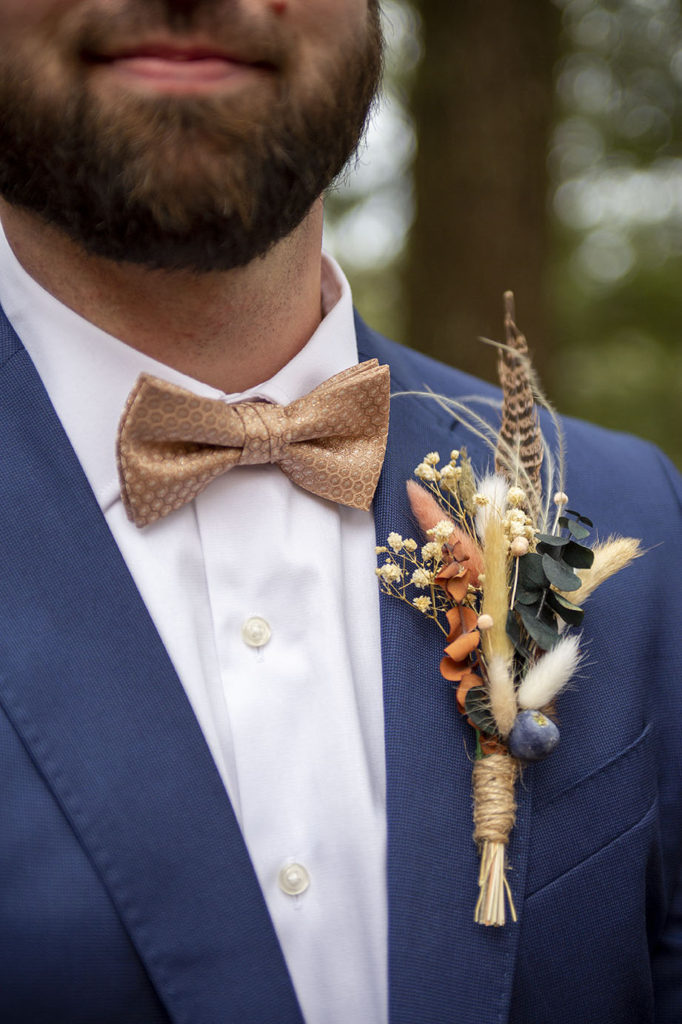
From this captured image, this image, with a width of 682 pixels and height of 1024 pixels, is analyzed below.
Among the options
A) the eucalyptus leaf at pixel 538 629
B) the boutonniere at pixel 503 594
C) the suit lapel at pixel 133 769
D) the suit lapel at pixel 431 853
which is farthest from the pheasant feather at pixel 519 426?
the suit lapel at pixel 133 769

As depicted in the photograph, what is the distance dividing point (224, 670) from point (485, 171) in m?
3.90

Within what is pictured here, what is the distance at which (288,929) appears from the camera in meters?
1.50

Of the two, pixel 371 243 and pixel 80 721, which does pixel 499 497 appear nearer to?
pixel 80 721

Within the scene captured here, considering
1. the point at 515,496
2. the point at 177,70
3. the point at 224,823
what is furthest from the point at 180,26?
the point at 224,823

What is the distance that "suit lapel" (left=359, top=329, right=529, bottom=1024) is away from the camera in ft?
4.97

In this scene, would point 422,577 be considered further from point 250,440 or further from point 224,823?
point 224,823

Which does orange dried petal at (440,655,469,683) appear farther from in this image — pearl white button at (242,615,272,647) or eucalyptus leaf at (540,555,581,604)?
pearl white button at (242,615,272,647)

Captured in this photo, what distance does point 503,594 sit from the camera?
1.63m

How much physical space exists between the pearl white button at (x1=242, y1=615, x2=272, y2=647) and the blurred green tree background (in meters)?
1.03

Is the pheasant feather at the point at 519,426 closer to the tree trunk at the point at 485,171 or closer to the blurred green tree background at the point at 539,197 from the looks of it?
the blurred green tree background at the point at 539,197

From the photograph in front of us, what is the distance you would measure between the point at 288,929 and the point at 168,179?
4.04 ft

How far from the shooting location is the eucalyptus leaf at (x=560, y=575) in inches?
63.8

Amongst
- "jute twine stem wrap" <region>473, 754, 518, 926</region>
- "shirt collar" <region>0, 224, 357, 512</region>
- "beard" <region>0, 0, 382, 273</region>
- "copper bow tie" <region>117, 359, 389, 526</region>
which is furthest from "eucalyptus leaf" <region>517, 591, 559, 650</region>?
"beard" <region>0, 0, 382, 273</region>

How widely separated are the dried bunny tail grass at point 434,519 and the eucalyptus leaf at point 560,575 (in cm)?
12
